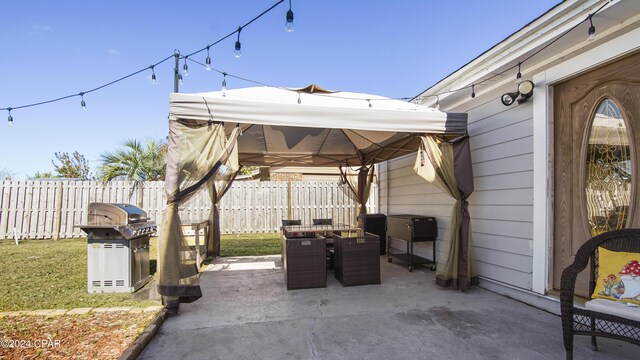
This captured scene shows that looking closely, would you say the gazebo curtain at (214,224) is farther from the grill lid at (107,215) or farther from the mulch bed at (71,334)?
the mulch bed at (71,334)

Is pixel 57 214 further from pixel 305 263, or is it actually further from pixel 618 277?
pixel 618 277

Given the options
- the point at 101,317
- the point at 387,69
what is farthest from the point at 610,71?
the point at 387,69

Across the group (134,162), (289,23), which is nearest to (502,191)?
(289,23)

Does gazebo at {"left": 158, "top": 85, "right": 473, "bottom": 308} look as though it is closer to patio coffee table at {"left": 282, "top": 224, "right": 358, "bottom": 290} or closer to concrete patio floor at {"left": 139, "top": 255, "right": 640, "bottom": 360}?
concrete patio floor at {"left": 139, "top": 255, "right": 640, "bottom": 360}

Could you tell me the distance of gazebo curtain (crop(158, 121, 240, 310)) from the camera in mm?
3221

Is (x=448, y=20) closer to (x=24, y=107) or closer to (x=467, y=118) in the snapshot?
(x=467, y=118)

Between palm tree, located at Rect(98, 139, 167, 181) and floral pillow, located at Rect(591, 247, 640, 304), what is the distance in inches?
426

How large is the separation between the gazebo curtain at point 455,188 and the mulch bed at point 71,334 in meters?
3.54

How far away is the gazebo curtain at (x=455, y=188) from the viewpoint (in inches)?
158

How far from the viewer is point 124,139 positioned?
964 centimetres

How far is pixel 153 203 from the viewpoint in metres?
9.44

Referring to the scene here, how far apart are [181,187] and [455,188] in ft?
10.9

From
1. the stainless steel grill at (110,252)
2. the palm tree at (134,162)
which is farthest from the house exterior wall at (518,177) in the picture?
the palm tree at (134,162)

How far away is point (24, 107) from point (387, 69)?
8028 millimetres
